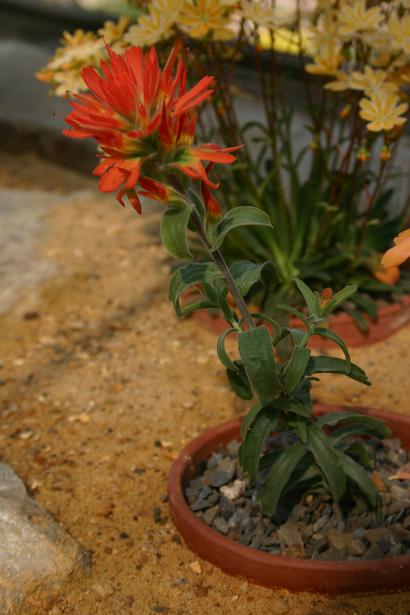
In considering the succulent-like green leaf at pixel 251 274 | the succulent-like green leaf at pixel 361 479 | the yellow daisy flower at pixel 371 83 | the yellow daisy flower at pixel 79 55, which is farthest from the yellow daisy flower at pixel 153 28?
the succulent-like green leaf at pixel 361 479

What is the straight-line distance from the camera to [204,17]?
2.78m

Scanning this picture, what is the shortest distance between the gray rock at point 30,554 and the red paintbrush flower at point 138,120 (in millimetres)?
901

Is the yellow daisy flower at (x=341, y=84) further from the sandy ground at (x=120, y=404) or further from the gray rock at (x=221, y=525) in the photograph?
the gray rock at (x=221, y=525)

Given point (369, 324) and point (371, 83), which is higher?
point (371, 83)

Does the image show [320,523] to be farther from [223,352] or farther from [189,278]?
[189,278]

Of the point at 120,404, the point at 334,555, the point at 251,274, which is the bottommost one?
the point at 120,404

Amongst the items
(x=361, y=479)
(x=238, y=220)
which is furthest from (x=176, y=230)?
(x=361, y=479)

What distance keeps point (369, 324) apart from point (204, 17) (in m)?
1.25

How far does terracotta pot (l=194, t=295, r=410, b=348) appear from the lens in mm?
3322

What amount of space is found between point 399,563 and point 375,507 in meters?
0.18

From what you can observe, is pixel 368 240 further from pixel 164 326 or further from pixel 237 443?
pixel 237 443

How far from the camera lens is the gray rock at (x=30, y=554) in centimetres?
204

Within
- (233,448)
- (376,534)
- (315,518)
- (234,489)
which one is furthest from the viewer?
(233,448)

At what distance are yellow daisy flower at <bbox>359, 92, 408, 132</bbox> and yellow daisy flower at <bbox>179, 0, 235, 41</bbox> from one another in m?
0.47
